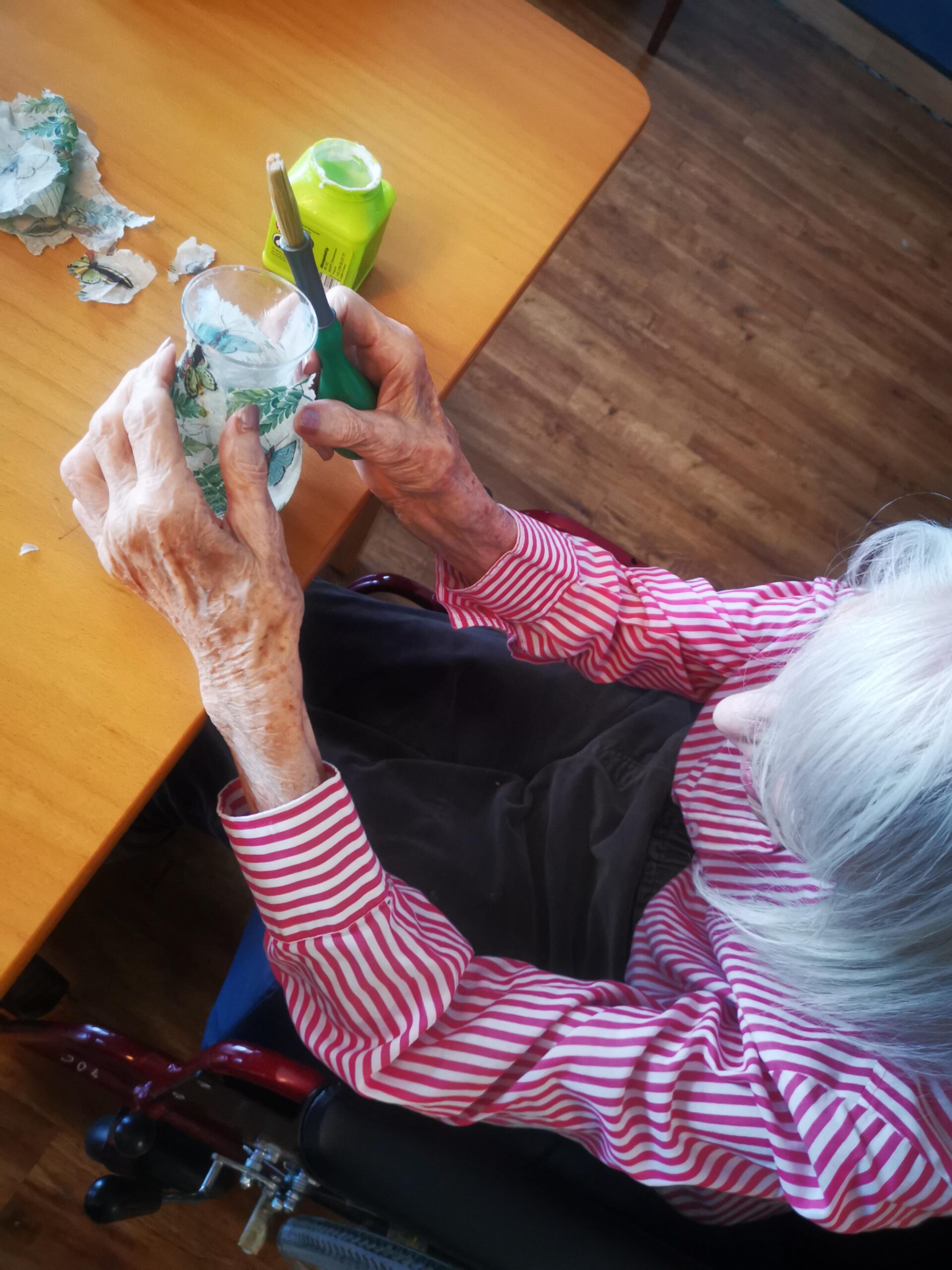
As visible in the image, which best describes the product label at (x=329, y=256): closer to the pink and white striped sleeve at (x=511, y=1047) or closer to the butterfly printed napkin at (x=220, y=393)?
the butterfly printed napkin at (x=220, y=393)

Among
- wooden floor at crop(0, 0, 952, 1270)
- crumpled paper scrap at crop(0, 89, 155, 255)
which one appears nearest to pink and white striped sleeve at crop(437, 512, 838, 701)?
crumpled paper scrap at crop(0, 89, 155, 255)

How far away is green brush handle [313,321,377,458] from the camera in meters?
0.66

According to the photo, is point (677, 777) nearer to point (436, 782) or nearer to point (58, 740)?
point (436, 782)

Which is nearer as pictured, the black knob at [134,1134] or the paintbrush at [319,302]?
the paintbrush at [319,302]

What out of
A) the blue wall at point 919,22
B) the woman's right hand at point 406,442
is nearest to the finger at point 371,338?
the woman's right hand at point 406,442

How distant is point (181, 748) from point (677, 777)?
1.58ft

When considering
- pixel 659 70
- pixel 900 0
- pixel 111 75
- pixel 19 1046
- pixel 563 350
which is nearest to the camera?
pixel 111 75

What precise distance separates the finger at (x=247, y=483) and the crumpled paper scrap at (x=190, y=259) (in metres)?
0.26

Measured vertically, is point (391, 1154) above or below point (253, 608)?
below

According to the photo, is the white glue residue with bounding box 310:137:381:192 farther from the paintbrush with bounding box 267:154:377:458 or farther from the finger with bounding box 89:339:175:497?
the finger with bounding box 89:339:175:497

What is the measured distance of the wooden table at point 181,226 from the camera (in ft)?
2.11

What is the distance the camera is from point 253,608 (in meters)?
0.64

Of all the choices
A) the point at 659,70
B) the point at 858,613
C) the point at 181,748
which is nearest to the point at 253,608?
the point at 181,748

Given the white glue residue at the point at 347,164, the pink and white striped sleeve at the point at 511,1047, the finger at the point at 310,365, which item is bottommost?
the pink and white striped sleeve at the point at 511,1047
